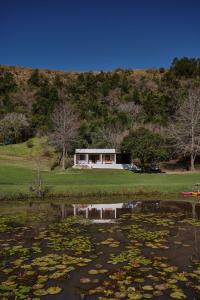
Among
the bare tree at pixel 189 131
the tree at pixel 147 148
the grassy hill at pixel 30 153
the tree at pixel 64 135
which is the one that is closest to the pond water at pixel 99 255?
the tree at pixel 147 148

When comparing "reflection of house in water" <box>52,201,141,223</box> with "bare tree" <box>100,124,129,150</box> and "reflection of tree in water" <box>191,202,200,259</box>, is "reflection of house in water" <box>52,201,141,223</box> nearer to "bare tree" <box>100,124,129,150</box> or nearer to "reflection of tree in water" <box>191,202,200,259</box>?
"reflection of tree in water" <box>191,202,200,259</box>

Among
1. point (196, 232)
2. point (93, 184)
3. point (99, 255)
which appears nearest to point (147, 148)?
point (93, 184)

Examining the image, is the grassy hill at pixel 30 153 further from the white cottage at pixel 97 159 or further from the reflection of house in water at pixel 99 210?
the reflection of house in water at pixel 99 210

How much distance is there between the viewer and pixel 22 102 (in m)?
84.8

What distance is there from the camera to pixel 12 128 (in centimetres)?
6519

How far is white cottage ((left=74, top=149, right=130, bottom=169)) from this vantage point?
168ft

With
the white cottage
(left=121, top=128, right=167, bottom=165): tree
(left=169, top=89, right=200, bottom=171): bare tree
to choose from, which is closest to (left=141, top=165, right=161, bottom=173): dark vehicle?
(left=121, top=128, right=167, bottom=165): tree

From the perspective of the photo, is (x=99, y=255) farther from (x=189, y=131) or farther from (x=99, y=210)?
(x=189, y=131)

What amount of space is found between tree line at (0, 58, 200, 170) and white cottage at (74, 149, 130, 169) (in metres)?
1.94

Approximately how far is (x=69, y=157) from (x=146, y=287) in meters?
50.0

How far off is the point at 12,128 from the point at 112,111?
2180 centimetres

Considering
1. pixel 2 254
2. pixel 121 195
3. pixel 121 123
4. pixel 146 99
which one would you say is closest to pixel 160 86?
pixel 146 99

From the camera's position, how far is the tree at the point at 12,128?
211 ft

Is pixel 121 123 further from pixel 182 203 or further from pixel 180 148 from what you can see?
pixel 182 203
